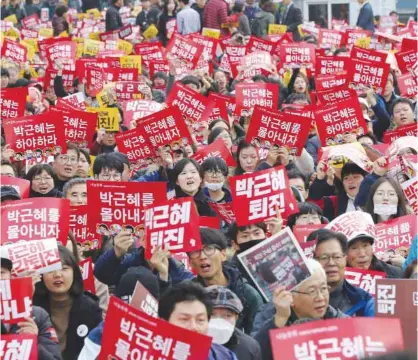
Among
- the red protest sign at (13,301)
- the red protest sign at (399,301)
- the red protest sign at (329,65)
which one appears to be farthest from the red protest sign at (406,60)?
the red protest sign at (13,301)

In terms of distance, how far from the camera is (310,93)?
16781mm

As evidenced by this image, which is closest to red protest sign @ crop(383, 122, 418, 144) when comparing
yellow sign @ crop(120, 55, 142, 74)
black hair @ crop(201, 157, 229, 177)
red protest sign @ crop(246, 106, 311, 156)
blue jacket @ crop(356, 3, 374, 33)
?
red protest sign @ crop(246, 106, 311, 156)

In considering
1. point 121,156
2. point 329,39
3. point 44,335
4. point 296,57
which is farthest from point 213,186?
point 329,39

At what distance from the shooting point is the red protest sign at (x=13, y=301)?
680 cm

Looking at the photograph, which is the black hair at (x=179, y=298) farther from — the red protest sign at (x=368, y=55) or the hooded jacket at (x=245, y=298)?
the red protest sign at (x=368, y=55)

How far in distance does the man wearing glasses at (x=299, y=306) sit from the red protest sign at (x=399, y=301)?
282 mm

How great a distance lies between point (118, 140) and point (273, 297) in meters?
5.31

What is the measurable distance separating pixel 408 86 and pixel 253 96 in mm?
2024

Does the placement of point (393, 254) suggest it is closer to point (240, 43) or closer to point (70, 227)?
point (70, 227)

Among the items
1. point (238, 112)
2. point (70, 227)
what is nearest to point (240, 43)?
point (238, 112)

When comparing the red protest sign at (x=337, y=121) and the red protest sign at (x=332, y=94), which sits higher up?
the red protest sign at (x=337, y=121)

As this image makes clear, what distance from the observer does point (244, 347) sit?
6816 mm

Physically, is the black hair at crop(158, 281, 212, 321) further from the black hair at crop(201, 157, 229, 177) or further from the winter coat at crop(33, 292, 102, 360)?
the black hair at crop(201, 157, 229, 177)

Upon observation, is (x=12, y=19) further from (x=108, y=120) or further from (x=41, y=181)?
(x=41, y=181)
